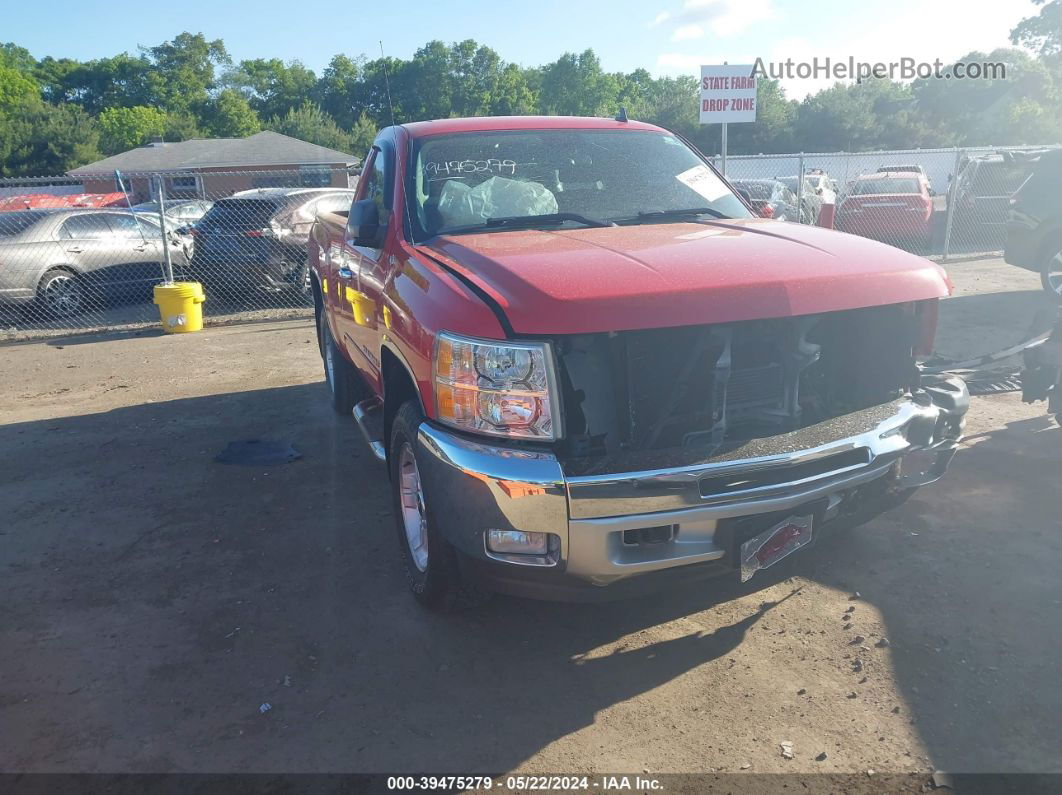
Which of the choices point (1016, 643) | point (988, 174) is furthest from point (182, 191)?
point (1016, 643)

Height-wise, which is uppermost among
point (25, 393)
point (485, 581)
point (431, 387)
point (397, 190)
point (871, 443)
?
point (397, 190)

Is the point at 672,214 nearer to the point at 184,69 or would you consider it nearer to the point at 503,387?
the point at 503,387

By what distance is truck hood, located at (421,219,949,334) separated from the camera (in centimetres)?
274

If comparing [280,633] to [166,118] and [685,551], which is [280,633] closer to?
[685,551]

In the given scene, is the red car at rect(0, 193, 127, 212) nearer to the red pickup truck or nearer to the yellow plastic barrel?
the yellow plastic barrel

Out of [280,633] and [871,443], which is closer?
[871,443]

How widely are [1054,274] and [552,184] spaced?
Answer: 8.24 metres

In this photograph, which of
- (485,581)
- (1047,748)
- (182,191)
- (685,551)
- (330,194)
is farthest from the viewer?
(182,191)

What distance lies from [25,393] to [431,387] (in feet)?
21.5

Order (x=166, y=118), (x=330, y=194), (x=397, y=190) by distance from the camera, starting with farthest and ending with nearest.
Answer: (x=166, y=118), (x=330, y=194), (x=397, y=190)

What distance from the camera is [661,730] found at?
284cm

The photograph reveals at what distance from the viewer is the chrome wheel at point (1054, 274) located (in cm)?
972

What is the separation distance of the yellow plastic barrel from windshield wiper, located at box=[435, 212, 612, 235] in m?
7.59

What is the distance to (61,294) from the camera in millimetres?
11445
